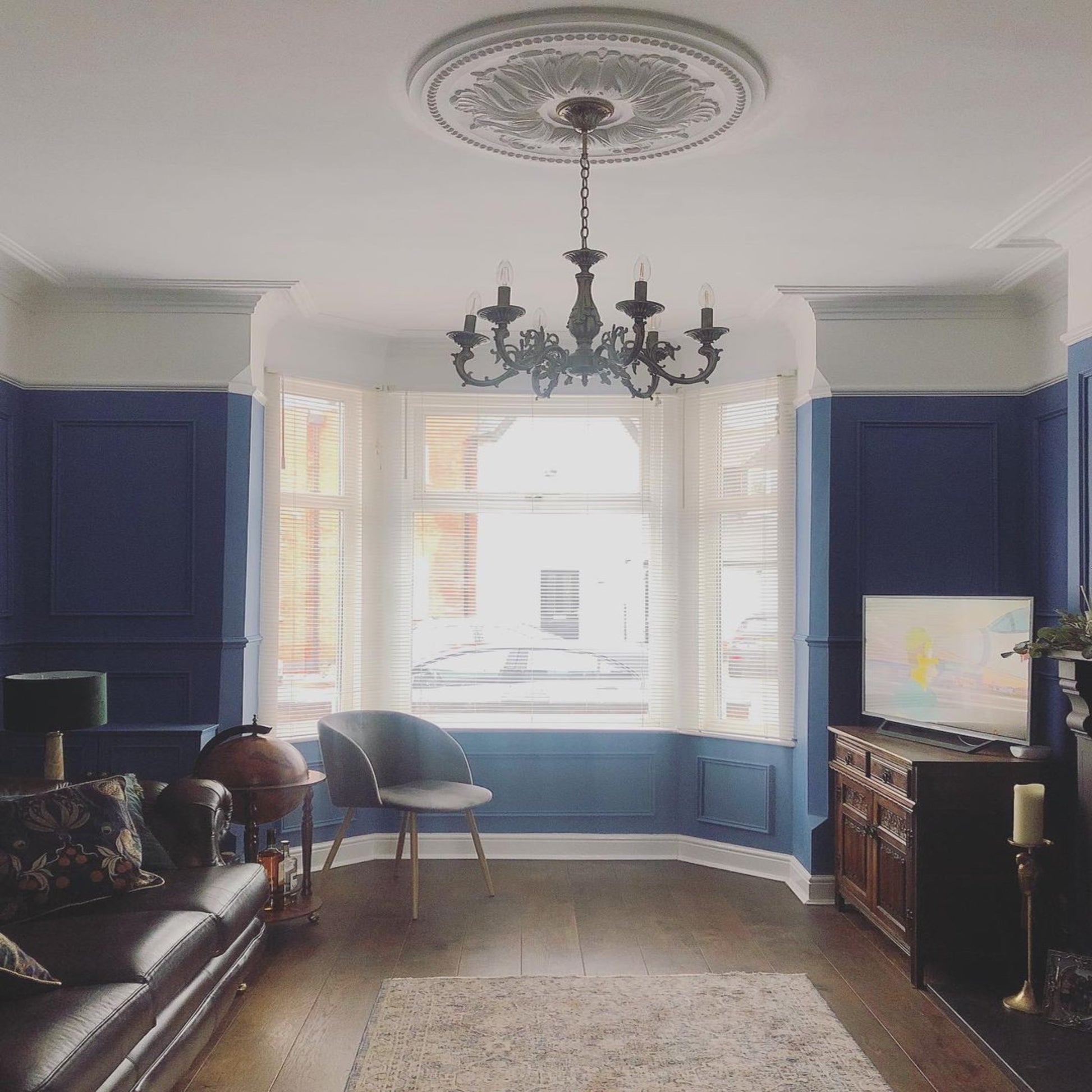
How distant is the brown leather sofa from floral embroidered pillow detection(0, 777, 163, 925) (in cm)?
5

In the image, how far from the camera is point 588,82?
9.11ft

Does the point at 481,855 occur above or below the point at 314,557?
below

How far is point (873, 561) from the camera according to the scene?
4820mm

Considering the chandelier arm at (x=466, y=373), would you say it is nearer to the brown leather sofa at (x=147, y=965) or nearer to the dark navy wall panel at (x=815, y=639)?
the brown leather sofa at (x=147, y=965)

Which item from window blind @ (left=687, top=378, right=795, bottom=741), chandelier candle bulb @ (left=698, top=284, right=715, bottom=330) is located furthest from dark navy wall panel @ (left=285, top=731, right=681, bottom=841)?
chandelier candle bulb @ (left=698, top=284, right=715, bottom=330)

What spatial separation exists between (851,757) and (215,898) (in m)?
2.64

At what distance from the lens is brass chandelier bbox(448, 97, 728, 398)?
113 inches

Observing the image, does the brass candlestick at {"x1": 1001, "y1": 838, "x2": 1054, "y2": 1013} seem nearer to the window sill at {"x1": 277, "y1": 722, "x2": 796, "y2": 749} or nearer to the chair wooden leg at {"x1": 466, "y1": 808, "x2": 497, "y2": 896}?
the window sill at {"x1": 277, "y1": 722, "x2": 796, "y2": 749}

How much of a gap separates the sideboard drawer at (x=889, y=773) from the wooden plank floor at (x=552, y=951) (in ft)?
2.19

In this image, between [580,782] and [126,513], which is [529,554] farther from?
[126,513]

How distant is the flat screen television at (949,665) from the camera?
3973mm

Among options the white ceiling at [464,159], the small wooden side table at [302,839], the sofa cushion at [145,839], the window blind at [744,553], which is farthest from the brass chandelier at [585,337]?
the window blind at [744,553]

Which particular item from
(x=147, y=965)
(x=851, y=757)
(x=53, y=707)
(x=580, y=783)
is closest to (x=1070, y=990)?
(x=851, y=757)

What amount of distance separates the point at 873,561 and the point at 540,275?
77.7 inches
